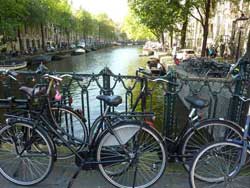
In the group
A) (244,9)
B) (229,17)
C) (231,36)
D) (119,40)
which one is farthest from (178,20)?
(119,40)

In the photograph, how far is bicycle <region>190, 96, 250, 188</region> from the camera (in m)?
2.43

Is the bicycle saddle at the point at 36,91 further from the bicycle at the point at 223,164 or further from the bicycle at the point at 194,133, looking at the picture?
the bicycle at the point at 223,164

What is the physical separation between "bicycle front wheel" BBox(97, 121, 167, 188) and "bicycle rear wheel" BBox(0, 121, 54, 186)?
2.11 ft

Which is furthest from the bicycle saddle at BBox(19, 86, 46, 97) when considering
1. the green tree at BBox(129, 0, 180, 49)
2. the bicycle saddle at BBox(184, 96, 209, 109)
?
the green tree at BBox(129, 0, 180, 49)

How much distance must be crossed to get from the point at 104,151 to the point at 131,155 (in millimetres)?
311

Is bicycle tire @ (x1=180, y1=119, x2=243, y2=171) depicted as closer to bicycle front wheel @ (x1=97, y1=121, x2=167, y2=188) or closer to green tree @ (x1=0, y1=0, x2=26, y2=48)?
bicycle front wheel @ (x1=97, y1=121, x2=167, y2=188)

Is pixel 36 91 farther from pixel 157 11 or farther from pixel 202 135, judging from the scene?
pixel 157 11

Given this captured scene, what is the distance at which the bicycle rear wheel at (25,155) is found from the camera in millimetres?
2854

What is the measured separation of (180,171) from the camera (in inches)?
125

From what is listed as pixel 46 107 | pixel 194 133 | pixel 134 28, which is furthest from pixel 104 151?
pixel 134 28

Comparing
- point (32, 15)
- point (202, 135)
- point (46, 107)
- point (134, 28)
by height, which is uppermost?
point (32, 15)

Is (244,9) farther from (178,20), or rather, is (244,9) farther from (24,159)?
(24,159)

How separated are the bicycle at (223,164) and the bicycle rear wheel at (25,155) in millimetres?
1643

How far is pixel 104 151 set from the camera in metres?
2.87
